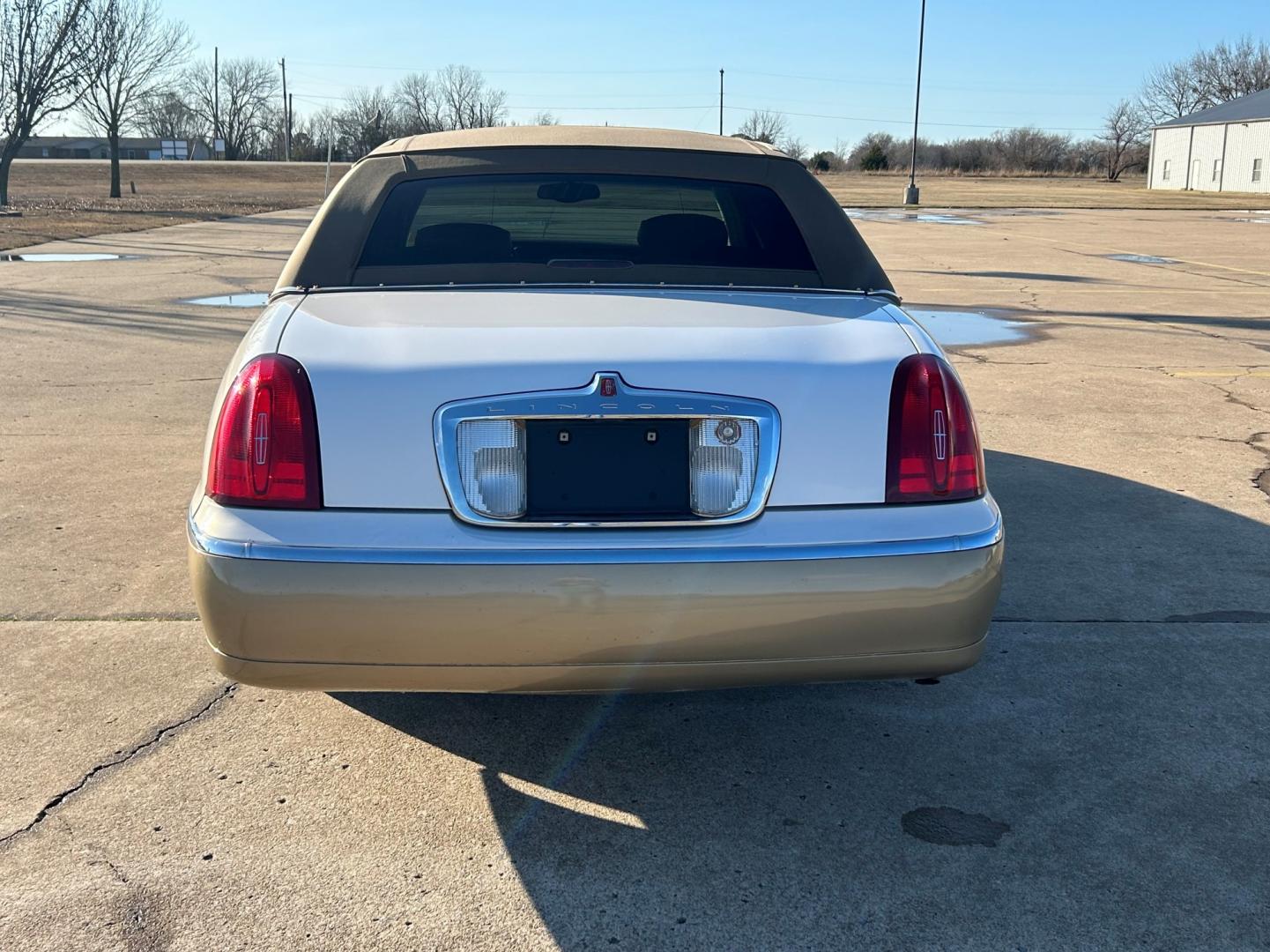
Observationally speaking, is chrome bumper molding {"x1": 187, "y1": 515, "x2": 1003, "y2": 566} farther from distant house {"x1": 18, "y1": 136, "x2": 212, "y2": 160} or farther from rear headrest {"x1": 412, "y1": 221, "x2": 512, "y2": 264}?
distant house {"x1": 18, "y1": 136, "x2": 212, "y2": 160}

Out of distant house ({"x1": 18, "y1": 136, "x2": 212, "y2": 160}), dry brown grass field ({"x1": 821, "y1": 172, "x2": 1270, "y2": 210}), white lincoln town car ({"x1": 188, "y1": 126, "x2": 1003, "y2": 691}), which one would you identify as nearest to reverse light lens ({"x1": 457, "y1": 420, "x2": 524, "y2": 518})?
white lincoln town car ({"x1": 188, "y1": 126, "x2": 1003, "y2": 691})

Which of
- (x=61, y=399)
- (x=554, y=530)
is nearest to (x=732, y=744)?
(x=554, y=530)

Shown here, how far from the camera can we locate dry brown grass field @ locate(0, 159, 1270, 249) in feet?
90.3

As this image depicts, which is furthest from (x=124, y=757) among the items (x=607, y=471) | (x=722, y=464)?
(x=722, y=464)

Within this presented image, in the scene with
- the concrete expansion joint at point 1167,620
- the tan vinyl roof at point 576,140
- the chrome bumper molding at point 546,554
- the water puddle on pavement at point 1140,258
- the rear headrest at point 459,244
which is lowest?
the concrete expansion joint at point 1167,620

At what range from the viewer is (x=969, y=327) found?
11.7m

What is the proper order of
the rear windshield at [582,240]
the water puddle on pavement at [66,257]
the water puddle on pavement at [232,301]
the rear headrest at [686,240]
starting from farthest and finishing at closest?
the water puddle on pavement at [66,257], the water puddle on pavement at [232,301], the rear headrest at [686,240], the rear windshield at [582,240]

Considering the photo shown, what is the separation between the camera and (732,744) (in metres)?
3.33

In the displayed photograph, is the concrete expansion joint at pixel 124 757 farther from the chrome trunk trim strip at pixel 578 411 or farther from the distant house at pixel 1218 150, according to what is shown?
the distant house at pixel 1218 150

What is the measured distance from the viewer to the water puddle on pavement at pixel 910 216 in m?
32.2

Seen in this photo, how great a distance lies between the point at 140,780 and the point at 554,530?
132 cm

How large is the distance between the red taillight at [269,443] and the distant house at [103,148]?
131236 mm

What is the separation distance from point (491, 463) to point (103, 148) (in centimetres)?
15739

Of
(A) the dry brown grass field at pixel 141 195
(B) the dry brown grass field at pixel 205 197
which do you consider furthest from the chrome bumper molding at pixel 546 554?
(B) the dry brown grass field at pixel 205 197
